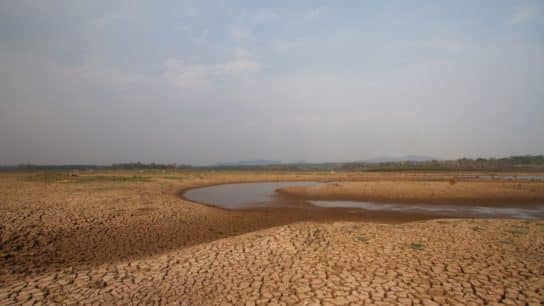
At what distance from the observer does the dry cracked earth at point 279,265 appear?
530 cm


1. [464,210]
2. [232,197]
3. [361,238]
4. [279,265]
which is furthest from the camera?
[232,197]

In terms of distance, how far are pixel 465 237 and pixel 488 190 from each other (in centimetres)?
2359

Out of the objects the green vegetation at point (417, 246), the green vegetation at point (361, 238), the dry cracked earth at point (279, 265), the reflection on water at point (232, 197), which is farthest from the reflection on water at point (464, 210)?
the green vegetation at point (417, 246)

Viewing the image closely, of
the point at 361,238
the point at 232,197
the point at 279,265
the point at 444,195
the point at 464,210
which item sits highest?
the point at 361,238

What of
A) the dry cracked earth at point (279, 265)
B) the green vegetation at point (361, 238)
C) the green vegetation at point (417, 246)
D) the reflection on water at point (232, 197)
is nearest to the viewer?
the dry cracked earth at point (279, 265)

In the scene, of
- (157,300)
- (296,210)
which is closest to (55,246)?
(157,300)

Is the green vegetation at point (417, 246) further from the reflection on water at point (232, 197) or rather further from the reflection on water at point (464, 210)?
the reflection on water at point (232, 197)

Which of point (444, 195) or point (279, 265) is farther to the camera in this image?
point (444, 195)

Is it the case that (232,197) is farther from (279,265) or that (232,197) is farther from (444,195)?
(444,195)

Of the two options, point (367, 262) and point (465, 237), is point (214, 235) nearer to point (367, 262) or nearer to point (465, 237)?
point (367, 262)

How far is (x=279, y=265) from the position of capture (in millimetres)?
6816

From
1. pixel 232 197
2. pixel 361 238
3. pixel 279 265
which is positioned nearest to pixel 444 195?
pixel 361 238

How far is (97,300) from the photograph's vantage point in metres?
5.20

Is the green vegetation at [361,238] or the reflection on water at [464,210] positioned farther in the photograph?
the reflection on water at [464,210]
